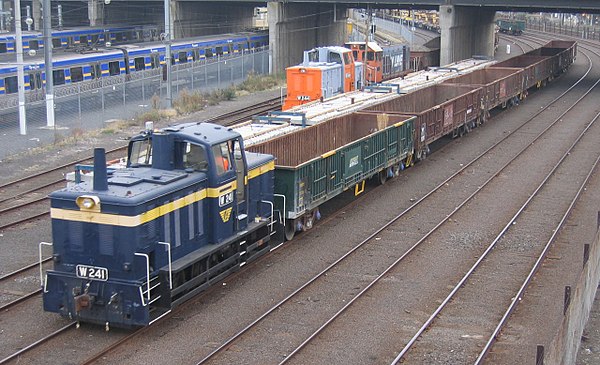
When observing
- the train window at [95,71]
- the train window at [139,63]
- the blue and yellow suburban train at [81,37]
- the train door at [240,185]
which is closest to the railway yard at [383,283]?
the train door at [240,185]

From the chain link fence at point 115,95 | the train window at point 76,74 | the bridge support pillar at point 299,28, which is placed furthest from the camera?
the bridge support pillar at point 299,28

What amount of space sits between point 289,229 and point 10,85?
22955 mm

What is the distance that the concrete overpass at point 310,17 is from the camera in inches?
2025

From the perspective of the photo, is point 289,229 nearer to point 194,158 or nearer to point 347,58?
point 194,158

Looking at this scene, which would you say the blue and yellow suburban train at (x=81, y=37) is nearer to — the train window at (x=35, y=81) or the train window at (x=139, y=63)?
the train window at (x=139, y=63)

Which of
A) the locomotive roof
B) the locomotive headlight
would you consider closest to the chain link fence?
the locomotive roof

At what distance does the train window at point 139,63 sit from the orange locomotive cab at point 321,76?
39.0 ft

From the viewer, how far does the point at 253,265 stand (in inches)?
667

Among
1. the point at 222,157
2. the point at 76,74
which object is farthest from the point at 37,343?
the point at 76,74

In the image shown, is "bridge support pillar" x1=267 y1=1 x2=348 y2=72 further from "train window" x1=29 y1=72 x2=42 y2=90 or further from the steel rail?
the steel rail

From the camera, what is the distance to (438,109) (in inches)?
1117

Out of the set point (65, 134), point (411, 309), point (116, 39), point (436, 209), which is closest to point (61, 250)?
point (411, 309)

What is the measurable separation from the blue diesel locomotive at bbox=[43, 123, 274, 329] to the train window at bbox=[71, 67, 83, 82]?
27442 millimetres

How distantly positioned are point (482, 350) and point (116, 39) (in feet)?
169
